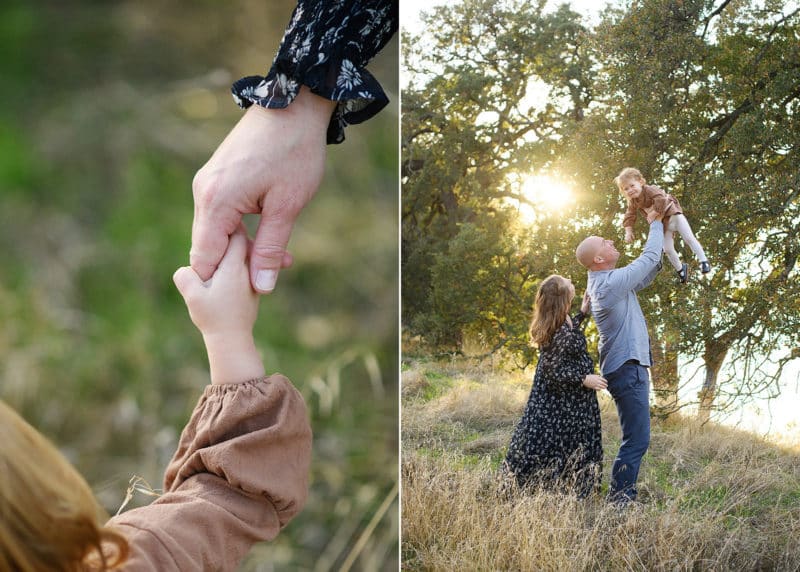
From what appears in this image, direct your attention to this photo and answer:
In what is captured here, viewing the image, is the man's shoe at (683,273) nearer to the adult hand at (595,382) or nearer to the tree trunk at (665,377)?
the tree trunk at (665,377)

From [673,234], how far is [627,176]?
0.16m

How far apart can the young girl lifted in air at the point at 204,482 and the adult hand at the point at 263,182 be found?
2cm

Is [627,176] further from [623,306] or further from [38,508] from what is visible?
[38,508]

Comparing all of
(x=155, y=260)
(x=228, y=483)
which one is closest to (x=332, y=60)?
(x=228, y=483)

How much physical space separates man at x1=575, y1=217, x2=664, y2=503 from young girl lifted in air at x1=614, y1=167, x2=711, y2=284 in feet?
0.07

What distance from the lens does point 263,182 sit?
110 centimetres

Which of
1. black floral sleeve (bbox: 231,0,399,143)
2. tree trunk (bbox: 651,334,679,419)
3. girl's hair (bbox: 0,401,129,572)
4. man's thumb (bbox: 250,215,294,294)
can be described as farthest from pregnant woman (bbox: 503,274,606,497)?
girl's hair (bbox: 0,401,129,572)

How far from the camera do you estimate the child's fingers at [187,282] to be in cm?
95

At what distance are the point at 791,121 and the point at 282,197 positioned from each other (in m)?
1.12

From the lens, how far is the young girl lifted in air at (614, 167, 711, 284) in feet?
5.78

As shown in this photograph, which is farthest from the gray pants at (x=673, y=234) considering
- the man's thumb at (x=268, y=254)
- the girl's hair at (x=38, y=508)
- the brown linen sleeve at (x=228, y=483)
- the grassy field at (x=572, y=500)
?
the girl's hair at (x=38, y=508)

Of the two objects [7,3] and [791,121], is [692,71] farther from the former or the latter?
[7,3]

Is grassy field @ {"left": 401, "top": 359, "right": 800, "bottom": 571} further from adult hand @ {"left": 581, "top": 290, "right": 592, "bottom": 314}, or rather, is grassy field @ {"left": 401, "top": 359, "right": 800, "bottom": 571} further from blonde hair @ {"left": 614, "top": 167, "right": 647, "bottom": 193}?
blonde hair @ {"left": 614, "top": 167, "right": 647, "bottom": 193}

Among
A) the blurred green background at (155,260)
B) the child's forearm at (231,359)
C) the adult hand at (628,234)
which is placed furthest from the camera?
the blurred green background at (155,260)
